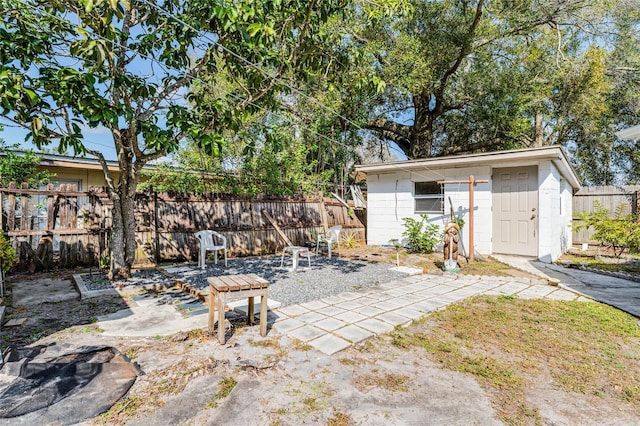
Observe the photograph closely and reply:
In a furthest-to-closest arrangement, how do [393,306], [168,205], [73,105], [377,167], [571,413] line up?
1. [377,167]
2. [168,205]
3. [393,306]
4. [73,105]
5. [571,413]

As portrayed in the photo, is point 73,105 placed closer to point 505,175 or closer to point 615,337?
point 615,337

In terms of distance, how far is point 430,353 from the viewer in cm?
297

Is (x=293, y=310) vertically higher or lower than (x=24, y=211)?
lower

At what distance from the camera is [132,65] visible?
523cm

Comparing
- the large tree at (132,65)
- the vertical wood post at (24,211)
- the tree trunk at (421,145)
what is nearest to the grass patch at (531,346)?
the large tree at (132,65)

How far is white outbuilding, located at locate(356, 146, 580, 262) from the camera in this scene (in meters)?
7.53

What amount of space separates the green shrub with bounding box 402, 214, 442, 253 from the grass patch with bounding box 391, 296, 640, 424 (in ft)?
13.9

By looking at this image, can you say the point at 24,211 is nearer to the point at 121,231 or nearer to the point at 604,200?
the point at 121,231

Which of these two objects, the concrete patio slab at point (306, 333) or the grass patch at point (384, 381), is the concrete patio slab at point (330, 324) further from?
the grass patch at point (384, 381)

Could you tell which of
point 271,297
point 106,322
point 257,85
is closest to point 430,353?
point 271,297

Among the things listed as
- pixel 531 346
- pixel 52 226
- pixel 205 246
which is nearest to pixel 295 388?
pixel 531 346

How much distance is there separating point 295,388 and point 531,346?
2.25 metres

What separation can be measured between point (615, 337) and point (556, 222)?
5.56m

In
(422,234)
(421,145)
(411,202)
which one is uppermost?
(421,145)
